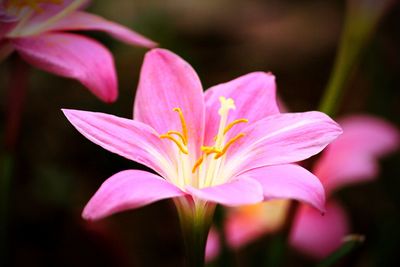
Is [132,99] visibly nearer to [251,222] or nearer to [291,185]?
[251,222]

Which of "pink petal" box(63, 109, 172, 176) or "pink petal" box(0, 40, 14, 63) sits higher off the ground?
"pink petal" box(0, 40, 14, 63)

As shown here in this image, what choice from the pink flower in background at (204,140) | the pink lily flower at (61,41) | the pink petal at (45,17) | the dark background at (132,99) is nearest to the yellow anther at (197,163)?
the pink flower in background at (204,140)

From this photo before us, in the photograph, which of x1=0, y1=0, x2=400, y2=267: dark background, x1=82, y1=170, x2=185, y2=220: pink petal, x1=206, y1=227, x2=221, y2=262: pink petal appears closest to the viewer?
x1=82, y1=170, x2=185, y2=220: pink petal

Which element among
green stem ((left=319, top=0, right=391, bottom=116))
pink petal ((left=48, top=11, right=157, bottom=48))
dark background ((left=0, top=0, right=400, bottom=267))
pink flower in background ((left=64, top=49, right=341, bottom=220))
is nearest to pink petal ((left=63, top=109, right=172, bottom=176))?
pink flower in background ((left=64, top=49, right=341, bottom=220))

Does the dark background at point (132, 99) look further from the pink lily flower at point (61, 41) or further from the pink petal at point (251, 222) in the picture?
the pink lily flower at point (61, 41)

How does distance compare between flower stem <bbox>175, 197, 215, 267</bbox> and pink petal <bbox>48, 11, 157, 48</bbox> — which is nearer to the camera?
flower stem <bbox>175, 197, 215, 267</bbox>

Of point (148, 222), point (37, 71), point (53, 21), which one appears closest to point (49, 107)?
point (37, 71)

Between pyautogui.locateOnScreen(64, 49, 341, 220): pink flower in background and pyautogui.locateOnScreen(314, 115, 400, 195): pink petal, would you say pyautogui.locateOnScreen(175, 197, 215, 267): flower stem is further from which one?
pyautogui.locateOnScreen(314, 115, 400, 195): pink petal
